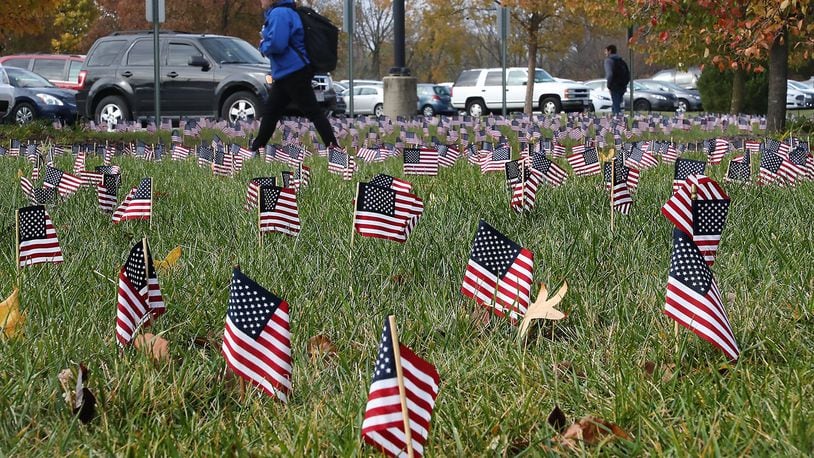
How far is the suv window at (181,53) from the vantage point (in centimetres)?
1817

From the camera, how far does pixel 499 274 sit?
290cm

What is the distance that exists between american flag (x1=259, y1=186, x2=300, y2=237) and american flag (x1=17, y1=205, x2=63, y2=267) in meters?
0.79

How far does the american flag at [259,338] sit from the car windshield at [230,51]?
16.0 meters

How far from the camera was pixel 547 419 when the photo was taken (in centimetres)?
214

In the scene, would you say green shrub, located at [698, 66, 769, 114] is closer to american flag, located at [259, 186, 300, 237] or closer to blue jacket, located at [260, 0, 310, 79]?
blue jacket, located at [260, 0, 310, 79]

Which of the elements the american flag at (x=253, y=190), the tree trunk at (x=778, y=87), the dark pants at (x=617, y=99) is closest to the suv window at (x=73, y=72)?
the dark pants at (x=617, y=99)

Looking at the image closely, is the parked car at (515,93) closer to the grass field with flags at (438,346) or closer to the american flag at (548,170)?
the american flag at (548,170)

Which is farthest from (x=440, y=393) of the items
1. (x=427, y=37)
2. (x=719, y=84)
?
(x=427, y=37)

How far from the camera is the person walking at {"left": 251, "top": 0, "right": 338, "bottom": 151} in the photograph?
31.4 feet

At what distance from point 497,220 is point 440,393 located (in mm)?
2244

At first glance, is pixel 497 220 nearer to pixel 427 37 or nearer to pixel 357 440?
pixel 357 440

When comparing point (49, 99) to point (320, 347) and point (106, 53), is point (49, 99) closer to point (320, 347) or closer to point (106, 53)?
point (106, 53)

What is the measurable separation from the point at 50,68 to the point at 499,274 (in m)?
24.6

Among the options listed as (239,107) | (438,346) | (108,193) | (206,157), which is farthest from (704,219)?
(239,107)
